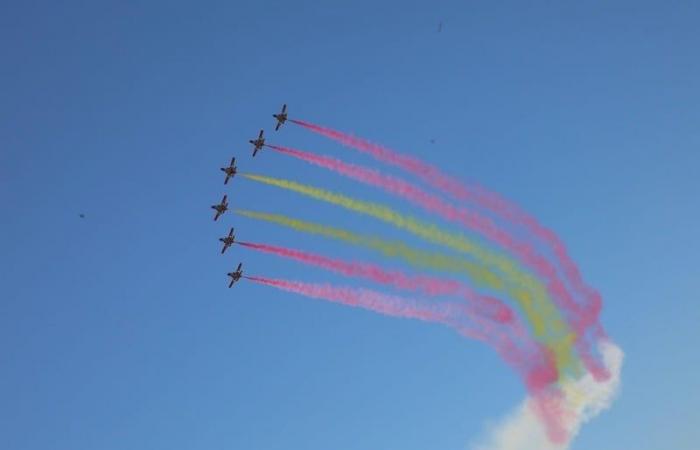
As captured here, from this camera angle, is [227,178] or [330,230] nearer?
[330,230]

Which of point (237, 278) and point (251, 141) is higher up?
point (251, 141)

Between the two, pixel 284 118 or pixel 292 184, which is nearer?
pixel 292 184

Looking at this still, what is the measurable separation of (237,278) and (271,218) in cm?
1135

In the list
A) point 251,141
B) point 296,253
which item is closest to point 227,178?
point 251,141

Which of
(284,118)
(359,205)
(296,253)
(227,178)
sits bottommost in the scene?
(296,253)

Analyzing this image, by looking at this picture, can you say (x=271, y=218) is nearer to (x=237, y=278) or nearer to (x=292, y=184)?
(x=292, y=184)

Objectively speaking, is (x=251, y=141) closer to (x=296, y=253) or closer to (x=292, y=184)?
(x=292, y=184)

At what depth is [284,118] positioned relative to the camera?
91.2 m

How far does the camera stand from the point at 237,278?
88.0 metres

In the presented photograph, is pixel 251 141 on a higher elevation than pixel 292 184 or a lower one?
higher

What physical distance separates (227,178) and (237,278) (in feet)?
42.3

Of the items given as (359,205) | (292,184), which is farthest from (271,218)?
(359,205)

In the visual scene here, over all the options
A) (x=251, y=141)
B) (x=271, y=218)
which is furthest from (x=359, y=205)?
(x=251, y=141)

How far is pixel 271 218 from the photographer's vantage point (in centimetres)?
8044
